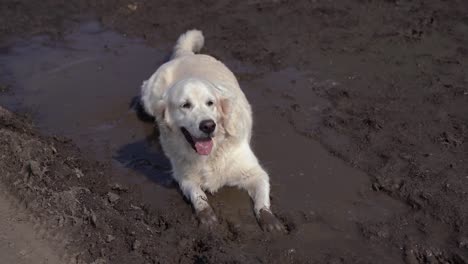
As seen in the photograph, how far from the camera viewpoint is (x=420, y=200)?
3.91 m

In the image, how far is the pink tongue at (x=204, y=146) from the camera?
403 centimetres

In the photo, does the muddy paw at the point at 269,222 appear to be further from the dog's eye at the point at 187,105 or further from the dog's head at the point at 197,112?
the dog's eye at the point at 187,105

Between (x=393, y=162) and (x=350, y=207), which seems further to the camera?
(x=393, y=162)

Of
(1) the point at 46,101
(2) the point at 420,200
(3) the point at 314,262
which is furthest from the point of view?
(1) the point at 46,101

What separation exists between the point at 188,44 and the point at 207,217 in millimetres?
3276

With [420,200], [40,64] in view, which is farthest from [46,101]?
[420,200]

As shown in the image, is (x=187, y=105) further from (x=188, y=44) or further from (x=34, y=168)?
(x=188, y=44)

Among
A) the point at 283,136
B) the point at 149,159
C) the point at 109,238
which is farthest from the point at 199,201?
the point at 283,136

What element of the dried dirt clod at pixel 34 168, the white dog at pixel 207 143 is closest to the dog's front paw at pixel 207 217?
the white dog at pixel 207 143

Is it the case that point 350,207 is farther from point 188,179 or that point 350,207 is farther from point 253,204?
point 188,179

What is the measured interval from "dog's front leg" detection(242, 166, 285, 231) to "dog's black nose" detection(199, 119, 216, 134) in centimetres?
66

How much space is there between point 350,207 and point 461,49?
3.44 meters

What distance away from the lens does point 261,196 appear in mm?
4039

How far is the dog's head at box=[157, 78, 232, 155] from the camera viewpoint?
390 cm
